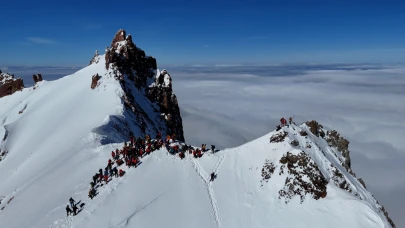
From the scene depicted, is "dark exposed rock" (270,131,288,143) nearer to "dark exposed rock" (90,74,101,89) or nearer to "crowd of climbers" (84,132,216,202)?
"crowd of climbers" (84,132,216,202)

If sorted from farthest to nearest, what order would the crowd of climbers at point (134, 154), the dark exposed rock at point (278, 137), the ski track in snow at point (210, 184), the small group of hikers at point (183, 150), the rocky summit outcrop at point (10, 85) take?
1. the rocky summit outcrop at point (10, 85)
2. the small group of hikers at point (183, 150)
3. the crowd of climbers at point (134, 154)
4. the dark exposed rock at point (278, 137)
5. the ski track in snow at point (210, 184)

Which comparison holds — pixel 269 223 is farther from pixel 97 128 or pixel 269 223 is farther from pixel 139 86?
pixel 139 86

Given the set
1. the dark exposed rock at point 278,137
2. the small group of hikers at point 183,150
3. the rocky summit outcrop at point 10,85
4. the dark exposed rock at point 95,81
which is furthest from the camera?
the rocky summit outcrop at point 10,85

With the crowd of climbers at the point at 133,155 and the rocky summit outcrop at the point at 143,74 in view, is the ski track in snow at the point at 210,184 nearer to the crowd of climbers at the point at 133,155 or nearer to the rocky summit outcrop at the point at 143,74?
the crowd of climbers at the point at 133,155

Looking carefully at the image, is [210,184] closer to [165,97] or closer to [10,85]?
[165,97]

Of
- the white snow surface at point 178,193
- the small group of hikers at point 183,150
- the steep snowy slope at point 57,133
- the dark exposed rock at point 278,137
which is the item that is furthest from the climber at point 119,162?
the dark exposed rock at point 278,137

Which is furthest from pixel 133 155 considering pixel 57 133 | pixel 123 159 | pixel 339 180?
pixel 57 133
